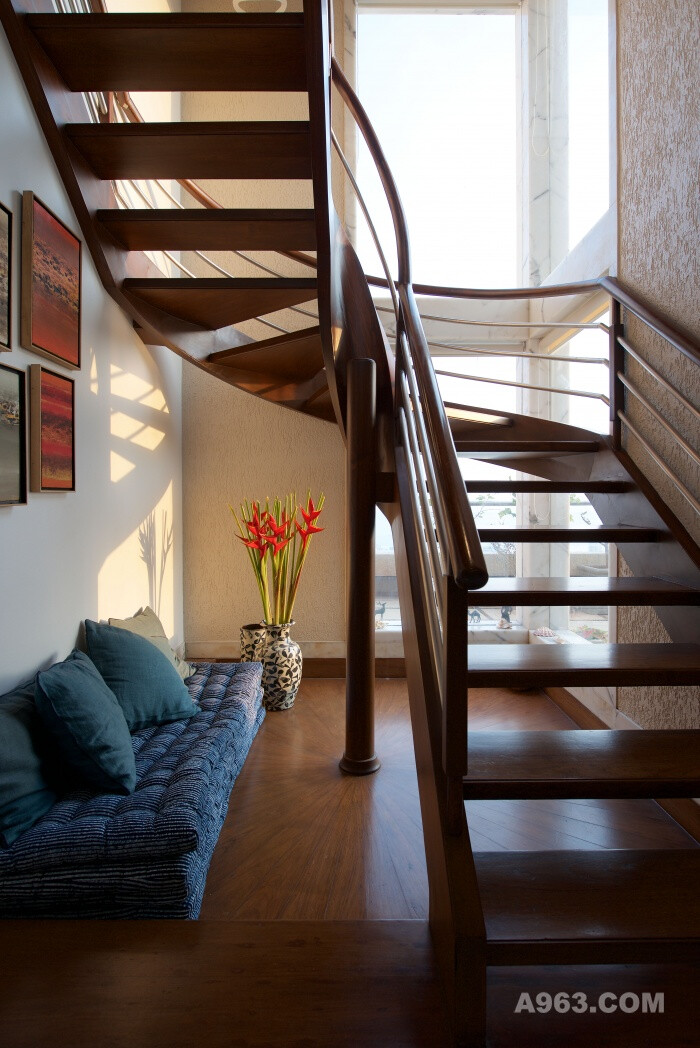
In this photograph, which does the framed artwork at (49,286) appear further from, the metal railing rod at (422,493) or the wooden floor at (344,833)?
the wooden floor at (344,833)

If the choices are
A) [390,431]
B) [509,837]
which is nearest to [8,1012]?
[509,837]

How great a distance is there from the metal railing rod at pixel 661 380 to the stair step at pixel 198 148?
1.37 meters

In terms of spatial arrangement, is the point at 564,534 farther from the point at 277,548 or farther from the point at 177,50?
the point at 177,50

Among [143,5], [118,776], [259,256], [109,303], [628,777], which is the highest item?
[143,5]

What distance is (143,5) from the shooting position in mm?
3586

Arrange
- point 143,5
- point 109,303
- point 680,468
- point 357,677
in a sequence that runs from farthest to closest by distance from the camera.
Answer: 1. point 143,5
2. point 109,303
3. point 357,677
4. point 680,468

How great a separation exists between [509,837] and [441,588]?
1.20 m

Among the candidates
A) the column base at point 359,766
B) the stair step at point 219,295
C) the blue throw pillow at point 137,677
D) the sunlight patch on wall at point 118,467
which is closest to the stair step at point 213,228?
the stair step at point 219,295

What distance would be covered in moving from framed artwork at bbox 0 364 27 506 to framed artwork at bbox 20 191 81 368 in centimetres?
17

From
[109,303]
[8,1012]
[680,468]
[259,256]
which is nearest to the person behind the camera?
[8,1012]

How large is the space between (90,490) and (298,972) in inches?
77.9

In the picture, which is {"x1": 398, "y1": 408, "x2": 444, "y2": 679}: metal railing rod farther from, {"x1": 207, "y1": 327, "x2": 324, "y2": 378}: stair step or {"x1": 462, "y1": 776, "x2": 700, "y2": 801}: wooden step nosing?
{"x1": 207, "y1": 327, "x2": 324, "y2": 378}: stair step

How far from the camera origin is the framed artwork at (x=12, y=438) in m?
1.94

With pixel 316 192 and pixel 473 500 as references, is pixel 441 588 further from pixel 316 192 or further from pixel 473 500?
pixel 473 500
